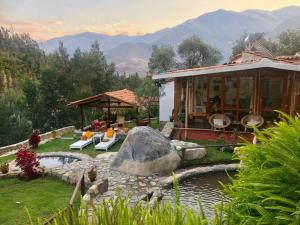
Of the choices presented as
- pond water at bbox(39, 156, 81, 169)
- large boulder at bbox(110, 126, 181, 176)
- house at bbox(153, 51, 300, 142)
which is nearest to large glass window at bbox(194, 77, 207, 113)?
house at bbox(153, 51, 300, 142)

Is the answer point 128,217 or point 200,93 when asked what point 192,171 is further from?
point 128,217

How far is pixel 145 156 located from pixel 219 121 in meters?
6.50

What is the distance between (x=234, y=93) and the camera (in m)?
19.3

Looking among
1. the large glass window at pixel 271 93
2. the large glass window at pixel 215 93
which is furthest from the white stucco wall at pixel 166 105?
the large glass window at pixel 271 93

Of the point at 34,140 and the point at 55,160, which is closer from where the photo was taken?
the point at 55,160

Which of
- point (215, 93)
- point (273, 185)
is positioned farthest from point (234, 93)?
point (273, 185)

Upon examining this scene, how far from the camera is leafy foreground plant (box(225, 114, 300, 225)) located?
249 centimetres

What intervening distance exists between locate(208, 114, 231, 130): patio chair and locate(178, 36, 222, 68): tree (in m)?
30.0

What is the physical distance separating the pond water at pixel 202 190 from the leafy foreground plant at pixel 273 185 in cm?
615

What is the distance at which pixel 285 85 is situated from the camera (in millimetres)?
17844

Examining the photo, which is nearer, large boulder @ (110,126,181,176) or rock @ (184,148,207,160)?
large boulder @ (110,126,181,176)

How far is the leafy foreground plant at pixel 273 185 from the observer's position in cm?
249

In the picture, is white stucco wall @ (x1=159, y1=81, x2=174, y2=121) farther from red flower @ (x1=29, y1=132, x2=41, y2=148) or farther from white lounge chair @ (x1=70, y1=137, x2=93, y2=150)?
red flower @ (x1=29, y1=132, x2=41, y2=148)

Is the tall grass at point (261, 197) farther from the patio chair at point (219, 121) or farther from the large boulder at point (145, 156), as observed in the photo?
the patio chair at point (219, 121)
